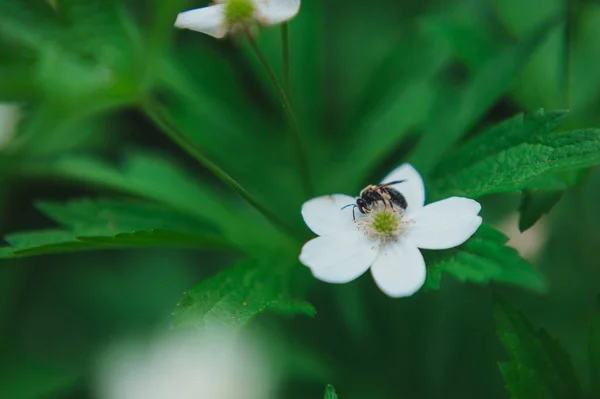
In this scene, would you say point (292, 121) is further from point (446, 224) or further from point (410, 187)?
point (446, 224)

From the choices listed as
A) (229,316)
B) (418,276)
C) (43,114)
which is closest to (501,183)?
(418,276)

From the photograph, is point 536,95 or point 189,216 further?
point 536,95

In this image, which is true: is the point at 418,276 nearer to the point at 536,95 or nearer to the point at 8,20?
the point at 536,95

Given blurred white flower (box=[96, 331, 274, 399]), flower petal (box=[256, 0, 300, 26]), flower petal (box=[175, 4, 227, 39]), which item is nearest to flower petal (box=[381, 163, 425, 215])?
flower petal (box=[256, 0, 300, 26])

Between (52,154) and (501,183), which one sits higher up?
(52,154)

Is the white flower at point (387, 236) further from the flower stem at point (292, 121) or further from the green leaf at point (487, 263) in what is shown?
the flower stem at point (292, 121)

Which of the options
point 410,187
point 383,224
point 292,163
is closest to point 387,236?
point 383,224

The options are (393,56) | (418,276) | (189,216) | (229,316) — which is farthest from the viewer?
(393,56)
